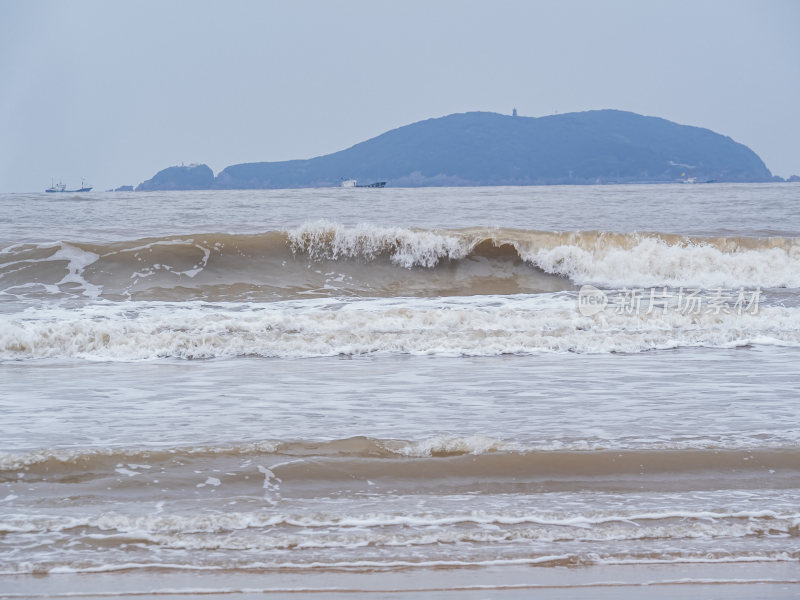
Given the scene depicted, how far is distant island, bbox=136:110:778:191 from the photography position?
115875 mm

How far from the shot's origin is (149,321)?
32.2ft

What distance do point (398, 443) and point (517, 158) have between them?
124 metres

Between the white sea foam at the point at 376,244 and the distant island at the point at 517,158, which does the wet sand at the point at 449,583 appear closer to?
the white sea foam at the point at 376,244

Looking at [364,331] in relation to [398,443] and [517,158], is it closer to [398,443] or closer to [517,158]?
[398,443]

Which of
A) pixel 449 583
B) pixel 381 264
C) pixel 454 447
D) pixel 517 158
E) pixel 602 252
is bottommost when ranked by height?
pixel 449 583

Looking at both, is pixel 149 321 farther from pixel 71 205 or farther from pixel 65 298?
pixel 71 205

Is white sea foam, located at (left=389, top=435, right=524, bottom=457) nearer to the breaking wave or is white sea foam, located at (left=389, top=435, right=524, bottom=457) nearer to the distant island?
the breaking wave

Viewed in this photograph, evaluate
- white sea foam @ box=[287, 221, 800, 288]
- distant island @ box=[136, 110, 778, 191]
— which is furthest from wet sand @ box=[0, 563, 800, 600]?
distant island @ box=[136, 110, 778, 191]

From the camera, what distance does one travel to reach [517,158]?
412ft

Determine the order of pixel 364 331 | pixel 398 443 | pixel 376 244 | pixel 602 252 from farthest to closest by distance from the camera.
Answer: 1. pixel 376 244
2. pixel 602 252
3. pixel 364 331
4. pixel 398 443

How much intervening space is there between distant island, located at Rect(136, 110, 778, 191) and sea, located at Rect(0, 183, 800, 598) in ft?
340

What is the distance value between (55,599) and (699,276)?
1366cm

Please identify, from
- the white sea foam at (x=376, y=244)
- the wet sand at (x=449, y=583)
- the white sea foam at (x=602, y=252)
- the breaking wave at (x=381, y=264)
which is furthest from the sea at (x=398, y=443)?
the white sea foam at (x=376, y=244)

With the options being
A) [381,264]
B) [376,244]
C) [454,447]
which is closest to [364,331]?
[454,447]
